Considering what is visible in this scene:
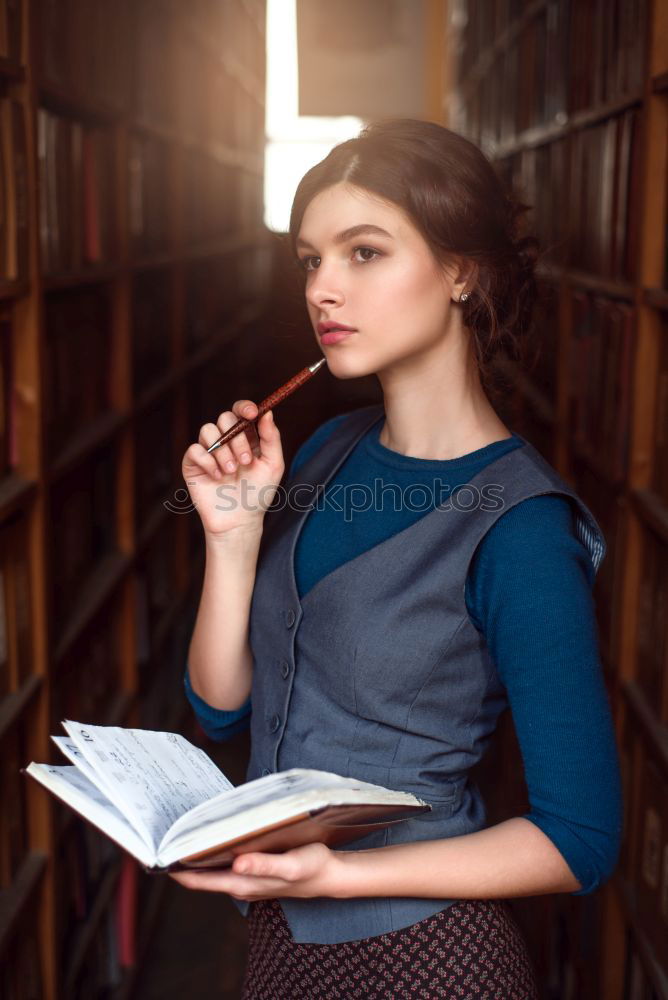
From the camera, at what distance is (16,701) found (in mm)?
1581

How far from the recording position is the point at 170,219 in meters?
3.05

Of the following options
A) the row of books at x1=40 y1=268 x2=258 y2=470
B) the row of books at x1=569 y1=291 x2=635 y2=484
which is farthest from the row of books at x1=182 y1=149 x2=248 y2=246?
the row of books at x1=569 y1=291 x2=635 y2=484

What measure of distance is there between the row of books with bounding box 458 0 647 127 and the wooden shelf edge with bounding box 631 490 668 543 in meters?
0.70

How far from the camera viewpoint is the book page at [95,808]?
0.85m

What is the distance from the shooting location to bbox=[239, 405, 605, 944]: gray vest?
103 centimetres

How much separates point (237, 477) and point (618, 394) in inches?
41.5

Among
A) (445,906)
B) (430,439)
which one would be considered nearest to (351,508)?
(430,439)

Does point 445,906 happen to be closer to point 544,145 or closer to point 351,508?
point 351,508

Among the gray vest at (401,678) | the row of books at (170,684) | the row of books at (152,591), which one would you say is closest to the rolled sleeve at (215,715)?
the gray vest at (401,678)

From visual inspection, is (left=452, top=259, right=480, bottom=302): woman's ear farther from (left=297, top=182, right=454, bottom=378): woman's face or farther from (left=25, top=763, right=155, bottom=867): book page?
(left=25, top=763, right=155, bottom=867): book page

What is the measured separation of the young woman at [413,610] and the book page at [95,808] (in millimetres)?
95

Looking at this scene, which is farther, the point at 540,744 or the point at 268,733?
the point at 268,733

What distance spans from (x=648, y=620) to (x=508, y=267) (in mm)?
824

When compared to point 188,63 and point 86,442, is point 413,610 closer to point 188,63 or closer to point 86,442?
point 86,442
